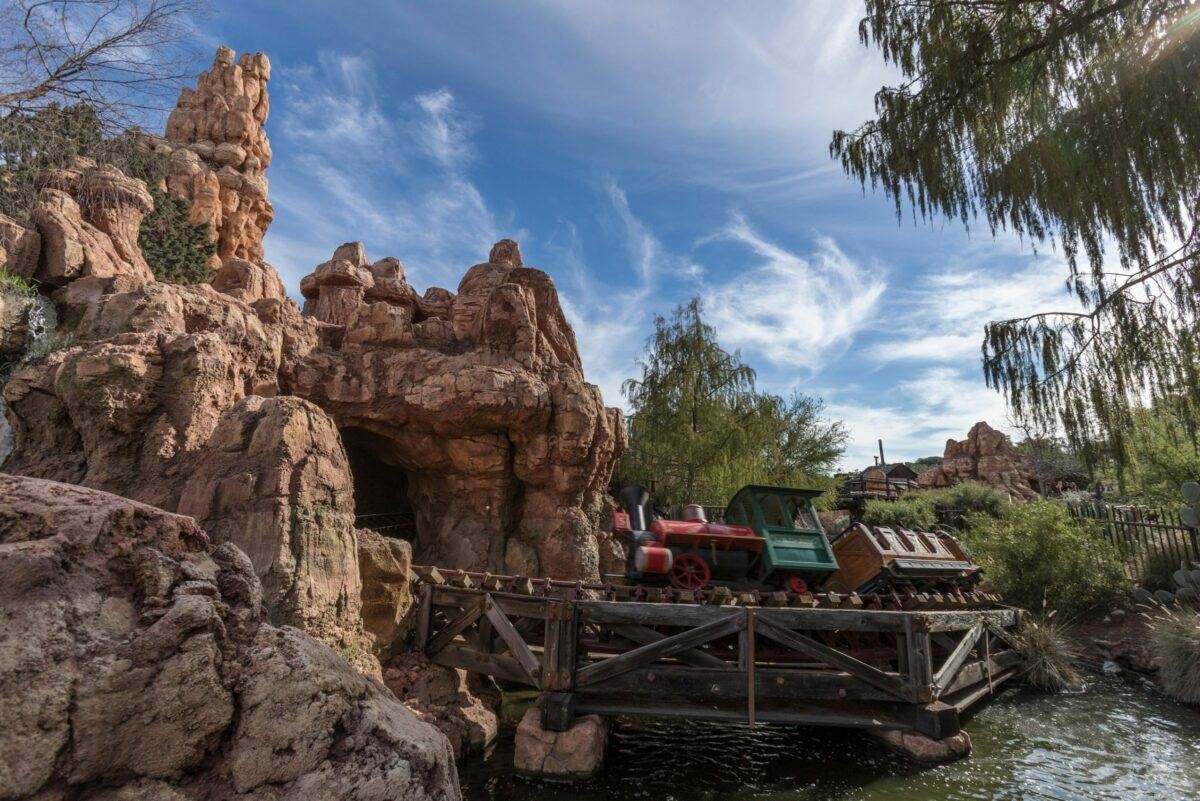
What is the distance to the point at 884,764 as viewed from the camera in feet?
25.4

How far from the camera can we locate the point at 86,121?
4.50 m

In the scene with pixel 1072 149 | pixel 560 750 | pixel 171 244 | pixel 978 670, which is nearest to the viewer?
pixel 1072 149

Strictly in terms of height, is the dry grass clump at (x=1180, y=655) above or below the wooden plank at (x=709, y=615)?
below

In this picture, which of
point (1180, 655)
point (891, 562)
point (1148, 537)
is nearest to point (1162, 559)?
point (1148, 537)

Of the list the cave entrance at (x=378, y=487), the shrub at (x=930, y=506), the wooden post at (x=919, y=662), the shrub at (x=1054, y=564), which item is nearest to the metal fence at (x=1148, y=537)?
the shrub at (x=1054, y=564)

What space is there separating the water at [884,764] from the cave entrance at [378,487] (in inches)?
331

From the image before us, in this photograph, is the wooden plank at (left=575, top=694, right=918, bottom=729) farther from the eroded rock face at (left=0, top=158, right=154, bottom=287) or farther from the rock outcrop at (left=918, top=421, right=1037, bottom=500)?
the rock outcrop at (left=918, top=421, right=1037, bottom=500)

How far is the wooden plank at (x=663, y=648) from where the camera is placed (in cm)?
762

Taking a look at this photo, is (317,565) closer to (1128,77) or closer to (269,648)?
(269,648)

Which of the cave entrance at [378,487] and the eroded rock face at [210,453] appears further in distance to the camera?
the cave entrance at [378,487]

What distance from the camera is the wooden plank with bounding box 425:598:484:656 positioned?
28.2 feet

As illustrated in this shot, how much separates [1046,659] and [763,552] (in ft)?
20.8

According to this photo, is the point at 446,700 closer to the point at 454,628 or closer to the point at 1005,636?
the point at 454,628

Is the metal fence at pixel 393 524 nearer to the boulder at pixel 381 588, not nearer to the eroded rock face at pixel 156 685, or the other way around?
the boulder at pixel 381 588
